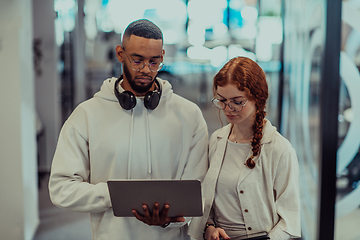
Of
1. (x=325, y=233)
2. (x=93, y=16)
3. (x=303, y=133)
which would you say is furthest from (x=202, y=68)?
(x=325, y=233)

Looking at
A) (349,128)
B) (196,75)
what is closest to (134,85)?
(349,128)

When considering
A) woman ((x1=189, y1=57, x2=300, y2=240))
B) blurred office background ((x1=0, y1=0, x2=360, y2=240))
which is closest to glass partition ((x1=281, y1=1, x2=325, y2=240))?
blurred office background ((x1=0, y1=0, x2=360, y2=240))

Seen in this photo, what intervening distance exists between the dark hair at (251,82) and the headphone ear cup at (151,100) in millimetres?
264

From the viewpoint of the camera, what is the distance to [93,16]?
6.82m

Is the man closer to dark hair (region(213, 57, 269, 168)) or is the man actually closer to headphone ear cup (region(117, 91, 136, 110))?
headphone ear cup (region(117, 91, 136, 110))

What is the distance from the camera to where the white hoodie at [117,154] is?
1.40 m

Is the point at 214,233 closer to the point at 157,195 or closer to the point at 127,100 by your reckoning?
the point at 157,195

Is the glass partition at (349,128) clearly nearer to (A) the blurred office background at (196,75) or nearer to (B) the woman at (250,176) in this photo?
(A) the blurred office background at (196,75)

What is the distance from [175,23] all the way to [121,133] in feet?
19.2

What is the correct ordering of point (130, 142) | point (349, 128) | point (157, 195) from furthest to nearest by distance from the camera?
point (349, 128)
point (130, 142)
point (157, 195)

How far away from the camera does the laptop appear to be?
1.20 m

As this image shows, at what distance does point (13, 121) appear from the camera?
9.19ft

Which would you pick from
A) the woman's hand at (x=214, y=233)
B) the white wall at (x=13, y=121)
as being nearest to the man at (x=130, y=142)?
the woman's hand at (x=214, y=233)

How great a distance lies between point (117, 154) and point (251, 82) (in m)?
0.65
